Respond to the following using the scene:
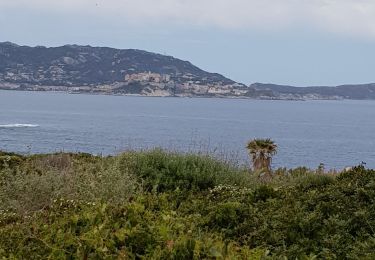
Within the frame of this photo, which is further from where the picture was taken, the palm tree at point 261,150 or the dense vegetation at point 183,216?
the palm tree at point 261,150

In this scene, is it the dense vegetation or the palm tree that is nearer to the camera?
the dense vegetation

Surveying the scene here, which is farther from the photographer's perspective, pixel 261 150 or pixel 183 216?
pixel 261 150

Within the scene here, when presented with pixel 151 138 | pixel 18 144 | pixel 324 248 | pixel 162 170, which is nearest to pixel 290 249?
pixel 324 248

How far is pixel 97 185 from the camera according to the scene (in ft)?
28.6

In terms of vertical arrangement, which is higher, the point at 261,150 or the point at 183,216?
the point at 183,216

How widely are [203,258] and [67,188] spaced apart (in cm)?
561

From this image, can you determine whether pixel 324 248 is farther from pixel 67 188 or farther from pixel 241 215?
pixel 67 188

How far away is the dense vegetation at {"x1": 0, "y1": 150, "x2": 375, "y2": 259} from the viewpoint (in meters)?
3.83

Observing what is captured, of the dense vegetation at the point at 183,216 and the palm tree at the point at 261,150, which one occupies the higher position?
the dense vegetation at the point at 183,216

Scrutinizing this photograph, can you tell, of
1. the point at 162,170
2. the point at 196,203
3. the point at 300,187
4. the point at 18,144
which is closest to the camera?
the point at 196,203

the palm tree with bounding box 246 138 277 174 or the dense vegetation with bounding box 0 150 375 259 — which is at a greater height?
the dense vegetation with bounding box 0 150 375 259

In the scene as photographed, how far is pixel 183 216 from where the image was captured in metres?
6.44

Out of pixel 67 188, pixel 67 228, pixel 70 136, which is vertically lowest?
pixel 70 136

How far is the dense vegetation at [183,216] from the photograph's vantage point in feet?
12.6
